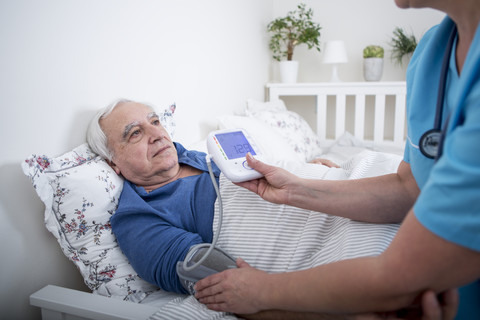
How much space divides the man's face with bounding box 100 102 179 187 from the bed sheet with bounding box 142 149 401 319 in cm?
24

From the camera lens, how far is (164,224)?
93 cm

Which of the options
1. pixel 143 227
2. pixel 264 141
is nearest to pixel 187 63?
pixel 264 141

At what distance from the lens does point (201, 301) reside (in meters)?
0.76

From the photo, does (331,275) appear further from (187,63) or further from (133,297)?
(187,63)

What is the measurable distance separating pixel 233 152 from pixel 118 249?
0.42 m

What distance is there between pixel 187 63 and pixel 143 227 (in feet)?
3.04

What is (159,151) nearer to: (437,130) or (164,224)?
(164,224)

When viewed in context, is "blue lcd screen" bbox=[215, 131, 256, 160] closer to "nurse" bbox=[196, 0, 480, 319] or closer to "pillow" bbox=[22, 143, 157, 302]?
"nurse" bbox=[196, 0, 480, 319]

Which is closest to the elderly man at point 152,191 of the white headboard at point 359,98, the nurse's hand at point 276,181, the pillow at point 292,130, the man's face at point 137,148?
the man's face at point 137,148

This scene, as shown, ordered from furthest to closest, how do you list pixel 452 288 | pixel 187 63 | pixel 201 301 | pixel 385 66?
pixel 385 66, pixel 187 63, pixel 201 301, pixel 452 288

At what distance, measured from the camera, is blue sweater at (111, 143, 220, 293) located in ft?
2.81

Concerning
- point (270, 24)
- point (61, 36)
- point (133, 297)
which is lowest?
point (133, 297)

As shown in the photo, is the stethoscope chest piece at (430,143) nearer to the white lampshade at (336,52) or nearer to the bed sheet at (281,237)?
the bed sheet at (281,237)

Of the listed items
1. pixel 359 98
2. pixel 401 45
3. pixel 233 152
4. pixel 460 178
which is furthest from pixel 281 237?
pixel 401 45
